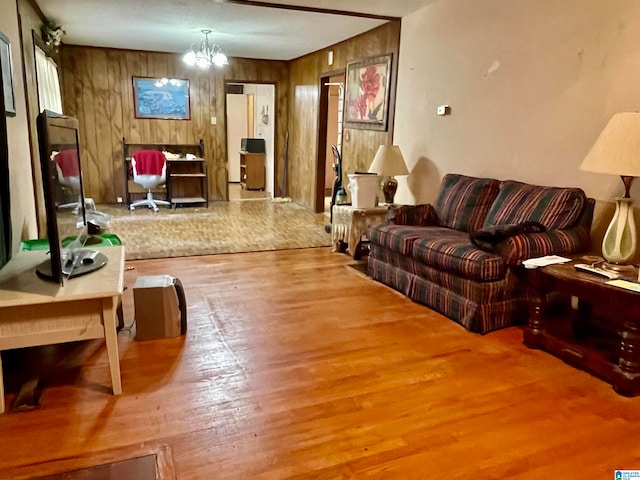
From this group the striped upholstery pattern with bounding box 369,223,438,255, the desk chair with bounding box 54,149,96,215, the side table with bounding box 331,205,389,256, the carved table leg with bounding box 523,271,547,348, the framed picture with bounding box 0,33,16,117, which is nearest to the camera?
the desk chair with bounding box 54,149,96,215

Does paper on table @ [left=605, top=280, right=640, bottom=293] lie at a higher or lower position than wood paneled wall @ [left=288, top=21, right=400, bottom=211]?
lower

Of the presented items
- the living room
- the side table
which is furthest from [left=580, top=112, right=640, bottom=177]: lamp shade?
the side table

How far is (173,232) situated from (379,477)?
14.4 feet

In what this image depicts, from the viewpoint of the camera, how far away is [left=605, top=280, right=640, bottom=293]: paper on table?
A: 222 cm

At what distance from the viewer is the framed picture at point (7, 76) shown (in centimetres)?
304

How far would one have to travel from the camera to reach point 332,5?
13.9ft

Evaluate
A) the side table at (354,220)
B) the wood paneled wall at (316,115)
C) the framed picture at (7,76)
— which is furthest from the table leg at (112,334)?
the wood paneled wall at (316,115)

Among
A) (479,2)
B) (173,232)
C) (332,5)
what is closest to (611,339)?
(479,2)

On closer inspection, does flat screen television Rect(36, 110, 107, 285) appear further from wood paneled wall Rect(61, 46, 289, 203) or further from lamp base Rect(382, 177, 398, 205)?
wood paneled wall Rect(61, 46, 289, 203)

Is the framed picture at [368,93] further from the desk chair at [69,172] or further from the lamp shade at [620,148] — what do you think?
the desk chair at [69,172]

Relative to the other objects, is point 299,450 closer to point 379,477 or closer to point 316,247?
point 379,477

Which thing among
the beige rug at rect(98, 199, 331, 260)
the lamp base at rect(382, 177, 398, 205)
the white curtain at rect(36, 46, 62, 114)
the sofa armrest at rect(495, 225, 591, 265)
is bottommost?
the beige rug at rect(98, 199, 331, 260)

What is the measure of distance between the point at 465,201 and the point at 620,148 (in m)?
1.40

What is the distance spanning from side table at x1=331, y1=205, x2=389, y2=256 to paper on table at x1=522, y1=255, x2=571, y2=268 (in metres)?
1.92
